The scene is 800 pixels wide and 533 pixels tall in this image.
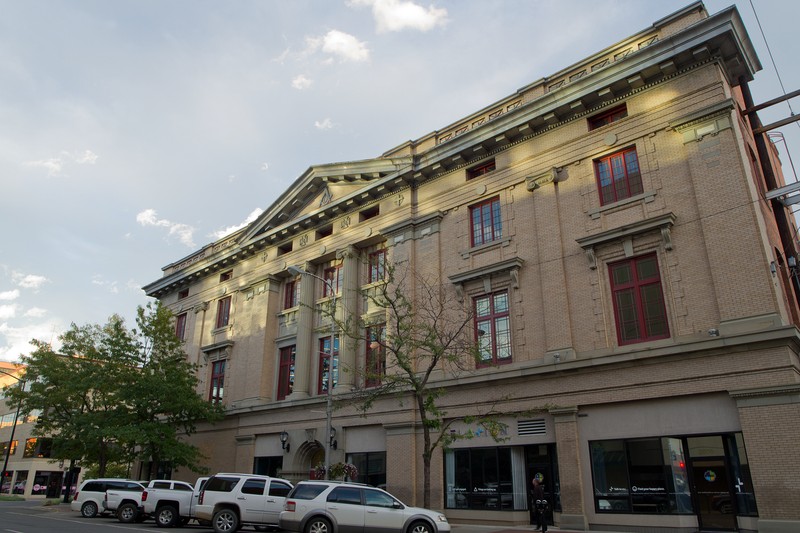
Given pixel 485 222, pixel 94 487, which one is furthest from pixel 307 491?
pixel 94 487

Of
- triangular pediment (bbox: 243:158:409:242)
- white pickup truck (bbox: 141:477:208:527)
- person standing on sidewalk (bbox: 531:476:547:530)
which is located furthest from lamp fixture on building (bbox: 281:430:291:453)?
person standing on sidewalk (bbox: 531:476:547:530)

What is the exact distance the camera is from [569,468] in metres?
19.3

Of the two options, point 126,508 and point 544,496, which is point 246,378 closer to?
point 126,508

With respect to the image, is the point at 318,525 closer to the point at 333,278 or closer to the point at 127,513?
the point at 127,513

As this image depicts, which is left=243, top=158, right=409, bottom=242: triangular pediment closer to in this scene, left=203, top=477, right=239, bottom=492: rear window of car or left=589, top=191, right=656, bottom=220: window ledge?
left=589, top=191, right=656, bottom=220: window ledge

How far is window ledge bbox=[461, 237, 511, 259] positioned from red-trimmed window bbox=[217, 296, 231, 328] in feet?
60.7

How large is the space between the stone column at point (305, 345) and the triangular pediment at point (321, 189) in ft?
12.2

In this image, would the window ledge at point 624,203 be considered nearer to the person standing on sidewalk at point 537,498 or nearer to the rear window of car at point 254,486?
the person standing on sidewalk at point 537,498

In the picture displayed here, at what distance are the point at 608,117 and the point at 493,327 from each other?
9188 mm

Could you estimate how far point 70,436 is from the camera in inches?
1212

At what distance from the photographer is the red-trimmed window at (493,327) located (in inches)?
893

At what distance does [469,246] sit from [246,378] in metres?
16.0

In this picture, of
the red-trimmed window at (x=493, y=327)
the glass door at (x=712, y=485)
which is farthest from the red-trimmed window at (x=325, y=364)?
the glass door at (x=712, y=485)

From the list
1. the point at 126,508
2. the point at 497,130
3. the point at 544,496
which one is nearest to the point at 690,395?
the point at 544,496
